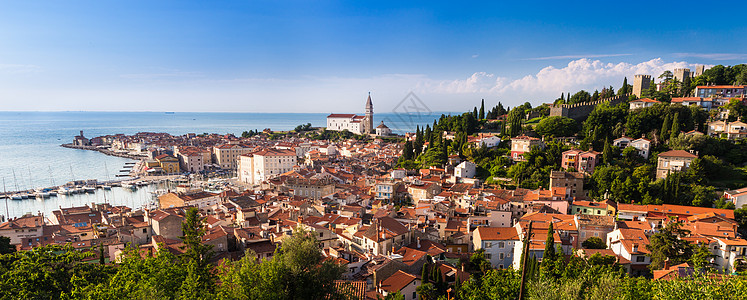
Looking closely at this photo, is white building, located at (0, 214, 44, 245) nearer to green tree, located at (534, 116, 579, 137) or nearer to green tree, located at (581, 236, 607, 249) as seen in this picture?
green tree, located at (581, 236, 607, 249)

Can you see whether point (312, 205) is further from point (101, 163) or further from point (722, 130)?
point (101, 163)

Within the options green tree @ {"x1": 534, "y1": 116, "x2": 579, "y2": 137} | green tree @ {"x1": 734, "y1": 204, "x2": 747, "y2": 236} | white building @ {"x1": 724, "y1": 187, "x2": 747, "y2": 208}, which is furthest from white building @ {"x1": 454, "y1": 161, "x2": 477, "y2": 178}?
green tree @ {"x1": 734, "y1": 204, "x2": 747, "y2": 236}

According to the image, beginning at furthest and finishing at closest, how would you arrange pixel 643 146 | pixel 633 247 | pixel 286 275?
pixel 643 146 → pixel 633 247 → pixel 286 275

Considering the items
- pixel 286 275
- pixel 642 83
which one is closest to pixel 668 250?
pixel 286 275

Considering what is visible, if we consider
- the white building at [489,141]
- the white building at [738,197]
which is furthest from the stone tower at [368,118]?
the white building at [738,197]

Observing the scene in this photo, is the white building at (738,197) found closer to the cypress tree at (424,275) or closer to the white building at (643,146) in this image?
the white building at (643,146)

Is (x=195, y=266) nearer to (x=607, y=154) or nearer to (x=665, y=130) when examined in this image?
(x=607, y=154)

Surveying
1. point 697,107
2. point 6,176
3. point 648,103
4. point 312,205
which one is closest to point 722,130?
point 697,107
